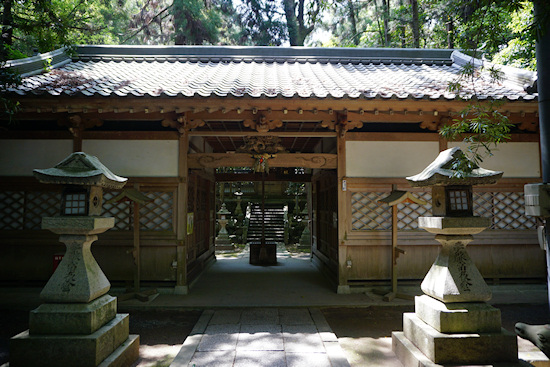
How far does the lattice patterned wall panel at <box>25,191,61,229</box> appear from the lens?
6.73 metres

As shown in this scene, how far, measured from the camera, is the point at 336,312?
5.84 metres

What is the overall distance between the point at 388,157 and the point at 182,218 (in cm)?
458

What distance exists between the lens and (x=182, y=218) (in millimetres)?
6742

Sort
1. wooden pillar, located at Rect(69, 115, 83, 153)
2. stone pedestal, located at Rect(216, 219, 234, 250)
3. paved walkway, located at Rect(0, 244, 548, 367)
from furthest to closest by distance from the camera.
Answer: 1. stone pedestal, located at Rect(216, 219, 234, 250)
2. wooden pillar, located at Rect(69, 115, 83, 153)
3. paved walkway, located at Rect(0, 244, 548, 367)

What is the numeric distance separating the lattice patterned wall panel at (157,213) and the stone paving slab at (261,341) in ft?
6.93

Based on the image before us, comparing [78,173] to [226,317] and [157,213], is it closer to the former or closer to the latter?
[157,213]

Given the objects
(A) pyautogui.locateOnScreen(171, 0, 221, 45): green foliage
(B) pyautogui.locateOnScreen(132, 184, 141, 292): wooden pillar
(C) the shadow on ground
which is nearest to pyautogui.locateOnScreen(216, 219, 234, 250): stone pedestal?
(B) pyautogui.locateOnScreen(132, 184, 141, 292): wooden pillar

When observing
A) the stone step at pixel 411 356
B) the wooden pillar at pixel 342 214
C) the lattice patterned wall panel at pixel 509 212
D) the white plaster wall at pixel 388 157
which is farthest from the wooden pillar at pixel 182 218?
the lattice patterned wall panel at pixel 509 212

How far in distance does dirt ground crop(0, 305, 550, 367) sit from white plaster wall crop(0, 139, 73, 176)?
284 centimetres

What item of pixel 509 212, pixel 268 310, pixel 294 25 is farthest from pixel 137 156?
pixel 294 25

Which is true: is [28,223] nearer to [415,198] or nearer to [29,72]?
[29,72]

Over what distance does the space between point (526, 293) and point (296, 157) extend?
5.49m

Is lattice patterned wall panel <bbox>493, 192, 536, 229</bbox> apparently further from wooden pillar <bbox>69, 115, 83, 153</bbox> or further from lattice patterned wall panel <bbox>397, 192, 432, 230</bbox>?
wooden pillar <bbox>69, 115, 83, 153</bbox>

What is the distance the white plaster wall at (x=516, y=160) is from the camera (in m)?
7.00
